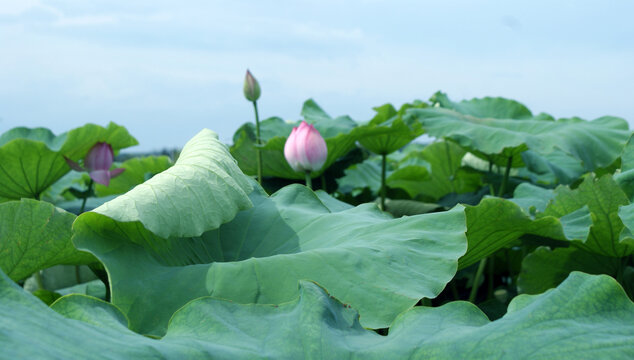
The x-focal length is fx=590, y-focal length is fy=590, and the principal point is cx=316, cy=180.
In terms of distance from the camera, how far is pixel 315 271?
795 millimetres

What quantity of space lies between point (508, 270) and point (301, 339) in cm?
167

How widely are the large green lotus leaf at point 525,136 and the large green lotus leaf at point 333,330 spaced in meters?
1.09

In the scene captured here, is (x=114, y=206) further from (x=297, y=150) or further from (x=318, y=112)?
(x=318, y=112)

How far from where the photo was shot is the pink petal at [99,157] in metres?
1.68

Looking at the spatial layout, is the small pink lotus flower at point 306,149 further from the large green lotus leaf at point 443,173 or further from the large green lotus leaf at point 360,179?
the large green lotus leaf at point 443,173

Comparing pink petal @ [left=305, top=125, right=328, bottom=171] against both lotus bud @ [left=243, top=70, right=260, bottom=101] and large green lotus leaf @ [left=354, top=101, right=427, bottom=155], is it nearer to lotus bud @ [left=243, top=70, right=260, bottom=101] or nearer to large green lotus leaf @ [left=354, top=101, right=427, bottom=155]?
large green lotus leaf @ [left=354, top=101, right=427, bottom=155]

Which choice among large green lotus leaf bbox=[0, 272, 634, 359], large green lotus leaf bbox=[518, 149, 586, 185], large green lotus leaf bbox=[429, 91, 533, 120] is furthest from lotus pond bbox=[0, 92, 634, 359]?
large green lotus leaf bbox=[429, 91, 533, 120]

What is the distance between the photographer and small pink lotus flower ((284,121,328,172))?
152 centimetres

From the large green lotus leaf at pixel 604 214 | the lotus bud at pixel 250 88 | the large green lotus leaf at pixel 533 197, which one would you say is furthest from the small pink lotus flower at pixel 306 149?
the large green lotus leaf at pixel 604 214

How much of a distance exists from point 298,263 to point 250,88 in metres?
1.06

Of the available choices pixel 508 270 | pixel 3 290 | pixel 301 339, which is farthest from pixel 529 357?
pixel 508 270

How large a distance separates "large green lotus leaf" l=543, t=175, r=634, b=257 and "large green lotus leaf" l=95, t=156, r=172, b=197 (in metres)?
1.63

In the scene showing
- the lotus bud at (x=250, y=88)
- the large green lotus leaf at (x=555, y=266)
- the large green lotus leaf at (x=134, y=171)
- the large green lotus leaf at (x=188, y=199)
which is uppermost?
the lotus bud at (x=250, y=88)

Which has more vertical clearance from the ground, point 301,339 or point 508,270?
point 301,339
